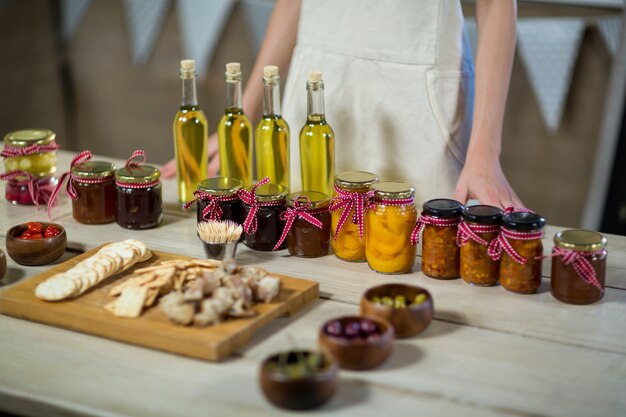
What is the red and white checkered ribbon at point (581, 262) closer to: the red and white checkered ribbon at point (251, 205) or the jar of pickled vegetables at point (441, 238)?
the jar of pickled vegetables at point (441, 238)

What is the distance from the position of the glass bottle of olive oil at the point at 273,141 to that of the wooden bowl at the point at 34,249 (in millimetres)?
411

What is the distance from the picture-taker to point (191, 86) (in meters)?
1.71

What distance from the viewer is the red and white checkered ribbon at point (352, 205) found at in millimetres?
1479

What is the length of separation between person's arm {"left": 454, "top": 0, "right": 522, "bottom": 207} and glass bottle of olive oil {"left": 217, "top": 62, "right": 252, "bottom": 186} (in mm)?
416

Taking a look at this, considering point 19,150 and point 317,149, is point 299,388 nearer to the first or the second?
point 317,149

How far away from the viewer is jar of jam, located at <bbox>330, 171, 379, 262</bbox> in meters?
1.49

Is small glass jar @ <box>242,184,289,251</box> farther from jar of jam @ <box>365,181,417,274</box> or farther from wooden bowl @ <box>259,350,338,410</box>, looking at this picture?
wooden bowl @ <box>259,350,338,410</box>

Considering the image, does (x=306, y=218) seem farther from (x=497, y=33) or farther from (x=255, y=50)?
(x=255, y=50)

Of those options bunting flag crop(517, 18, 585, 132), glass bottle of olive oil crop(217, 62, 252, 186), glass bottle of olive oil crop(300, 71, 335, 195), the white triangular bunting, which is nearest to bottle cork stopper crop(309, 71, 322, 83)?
glass bottle of olive oil crop(300, 71, 335, 195)

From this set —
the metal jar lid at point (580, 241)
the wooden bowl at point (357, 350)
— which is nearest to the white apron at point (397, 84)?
the metal jar lid at point (580, 241)

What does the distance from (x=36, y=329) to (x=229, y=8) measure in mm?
2463

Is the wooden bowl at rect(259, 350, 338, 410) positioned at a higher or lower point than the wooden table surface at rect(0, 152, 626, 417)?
higher

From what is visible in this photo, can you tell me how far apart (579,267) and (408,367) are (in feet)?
1.13

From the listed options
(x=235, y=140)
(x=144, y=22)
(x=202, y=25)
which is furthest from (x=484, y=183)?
(x=144, y=22)
